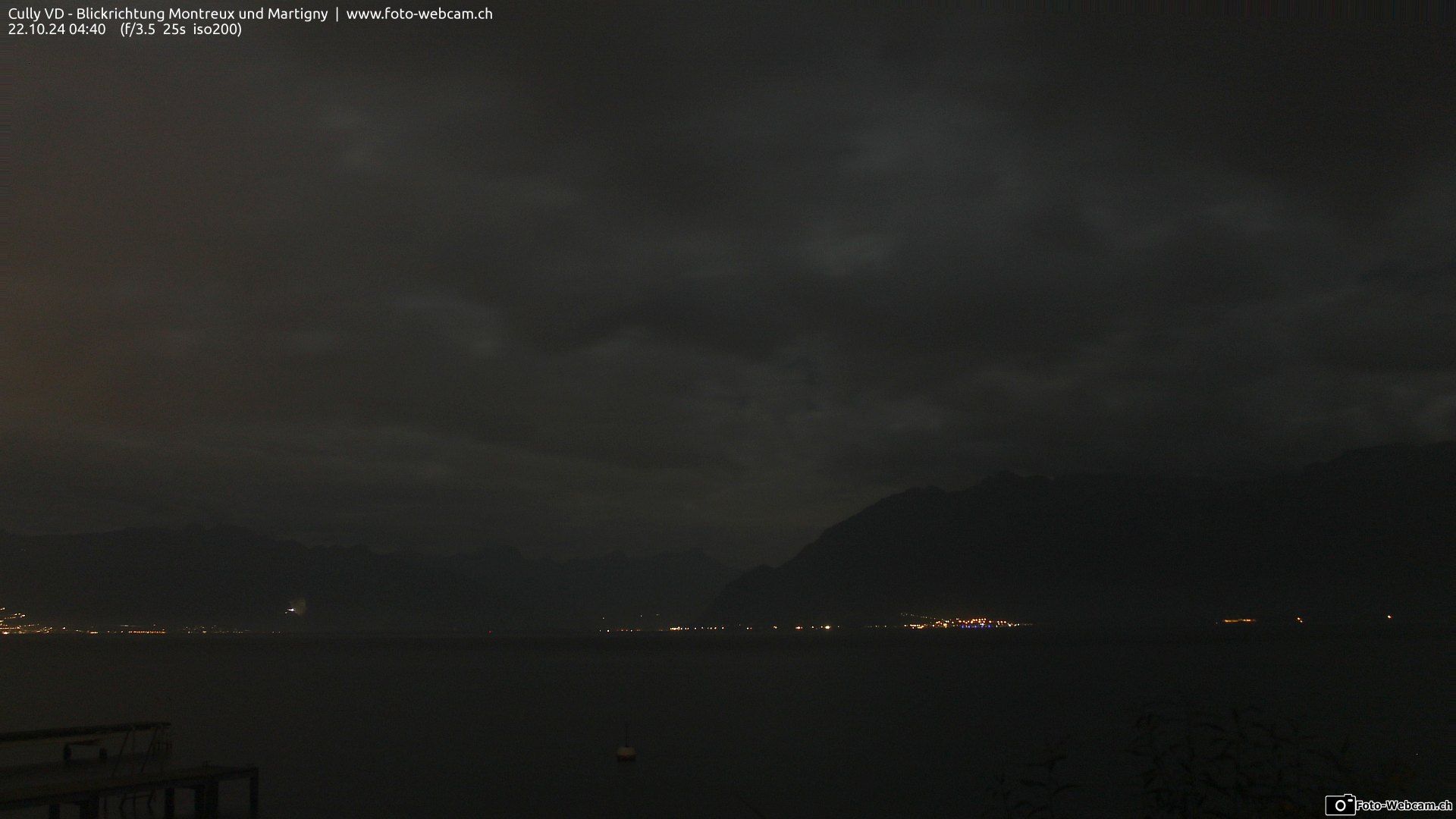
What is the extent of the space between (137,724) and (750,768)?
35602mm

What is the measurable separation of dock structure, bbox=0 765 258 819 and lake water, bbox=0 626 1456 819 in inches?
200

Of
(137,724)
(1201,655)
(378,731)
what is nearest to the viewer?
(137,724)

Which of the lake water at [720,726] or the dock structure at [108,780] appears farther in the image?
the lake water at [720,726]

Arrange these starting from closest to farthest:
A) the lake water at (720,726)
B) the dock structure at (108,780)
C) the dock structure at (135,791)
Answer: the dock structure at (135,791)
the dock structure at (108,780)
the lake water at (720,726)

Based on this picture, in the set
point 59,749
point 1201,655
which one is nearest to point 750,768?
point 59,749

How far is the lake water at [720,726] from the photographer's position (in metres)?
53.9

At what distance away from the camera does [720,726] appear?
86562 millimetres

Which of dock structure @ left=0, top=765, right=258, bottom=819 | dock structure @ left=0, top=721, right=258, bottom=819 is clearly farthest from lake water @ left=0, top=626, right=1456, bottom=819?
dock structure @ left=0, top=721, right=258, bottom=819

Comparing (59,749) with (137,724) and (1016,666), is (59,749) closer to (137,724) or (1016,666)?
(137,724)

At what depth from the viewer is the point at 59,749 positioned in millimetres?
69750

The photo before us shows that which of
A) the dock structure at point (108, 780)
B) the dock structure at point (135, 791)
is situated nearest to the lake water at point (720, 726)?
the dock structure at point (135, 791)

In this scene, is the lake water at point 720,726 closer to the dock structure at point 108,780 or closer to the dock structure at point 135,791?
Answer: the dock structure at point 135,791

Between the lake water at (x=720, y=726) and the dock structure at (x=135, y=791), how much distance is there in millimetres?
5083

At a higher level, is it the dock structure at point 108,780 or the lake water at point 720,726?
the dock structure at point 108,780
